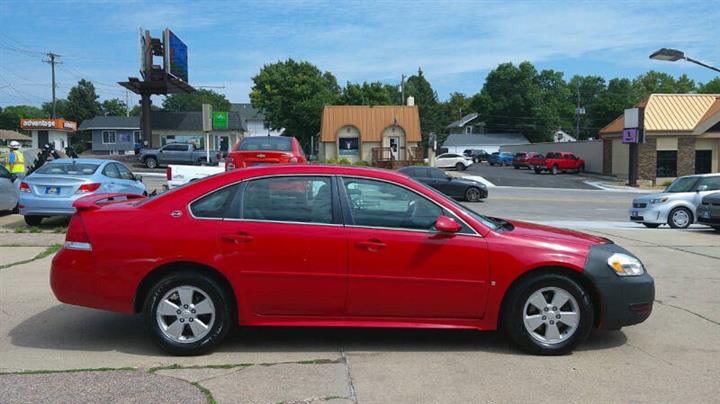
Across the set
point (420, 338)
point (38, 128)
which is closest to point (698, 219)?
point (420, 338)

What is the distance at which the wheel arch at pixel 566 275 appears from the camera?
5.05 m

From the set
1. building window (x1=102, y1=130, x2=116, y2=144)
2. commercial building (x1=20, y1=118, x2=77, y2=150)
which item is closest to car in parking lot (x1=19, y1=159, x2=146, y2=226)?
commercial building (x1=20, y1=118, x2=77, y2=150)

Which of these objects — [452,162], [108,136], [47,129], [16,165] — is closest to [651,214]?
[16,165]

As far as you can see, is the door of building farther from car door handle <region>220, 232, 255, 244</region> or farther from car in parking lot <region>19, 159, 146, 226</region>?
car door handle <region>220, 232, 255, 244</region>

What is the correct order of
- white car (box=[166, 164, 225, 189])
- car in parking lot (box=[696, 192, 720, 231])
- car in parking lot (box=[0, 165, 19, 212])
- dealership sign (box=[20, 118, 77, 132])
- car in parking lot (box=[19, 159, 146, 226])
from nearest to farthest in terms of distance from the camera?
car in parking lot (box=[19, 159, 146, 226]) → white car (box=[166, 164, 225, 189]) → car in parking lot (box=[0, 165, 19, 212]) → car in parking lot (box=[696, 192, 720, 231]) → dealership sign (box=[20, 118, 77, 132])

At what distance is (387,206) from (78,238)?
2514mm

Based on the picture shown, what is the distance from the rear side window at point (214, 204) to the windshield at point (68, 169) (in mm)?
8402

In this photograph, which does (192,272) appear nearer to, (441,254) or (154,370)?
(154,370)

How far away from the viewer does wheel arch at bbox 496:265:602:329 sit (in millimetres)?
5047

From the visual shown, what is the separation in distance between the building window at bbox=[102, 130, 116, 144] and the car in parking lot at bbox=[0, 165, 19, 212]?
187ft

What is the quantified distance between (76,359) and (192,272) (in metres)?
1.13

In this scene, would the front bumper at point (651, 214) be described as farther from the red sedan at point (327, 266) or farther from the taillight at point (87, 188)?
the taillight at point (87, 188)

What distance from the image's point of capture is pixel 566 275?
16.7ft

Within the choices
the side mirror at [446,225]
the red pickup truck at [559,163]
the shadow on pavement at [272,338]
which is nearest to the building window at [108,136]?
the red pickup truck at [559,163]
